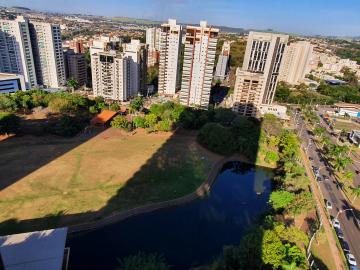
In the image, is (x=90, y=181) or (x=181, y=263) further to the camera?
(x=90, y=181)

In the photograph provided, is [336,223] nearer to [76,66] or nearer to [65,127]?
[65,127]

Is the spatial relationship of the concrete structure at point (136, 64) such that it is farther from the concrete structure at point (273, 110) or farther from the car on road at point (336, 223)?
the car on road at point (336, 223)

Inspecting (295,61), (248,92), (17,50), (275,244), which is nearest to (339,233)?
(275,244)

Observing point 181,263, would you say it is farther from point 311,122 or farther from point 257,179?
point 311,122

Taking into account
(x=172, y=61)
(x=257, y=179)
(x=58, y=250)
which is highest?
(x=172, y=61)

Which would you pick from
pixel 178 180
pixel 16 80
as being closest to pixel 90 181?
pixel 178 180

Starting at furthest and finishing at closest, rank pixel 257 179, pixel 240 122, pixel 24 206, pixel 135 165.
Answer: pixel 240 122, pixel 257 179, pixel 135 165, pixel 24 206

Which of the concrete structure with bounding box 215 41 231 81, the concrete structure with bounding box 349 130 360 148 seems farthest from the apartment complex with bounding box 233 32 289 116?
the concrete structure with bounding box 215 41 231 81
